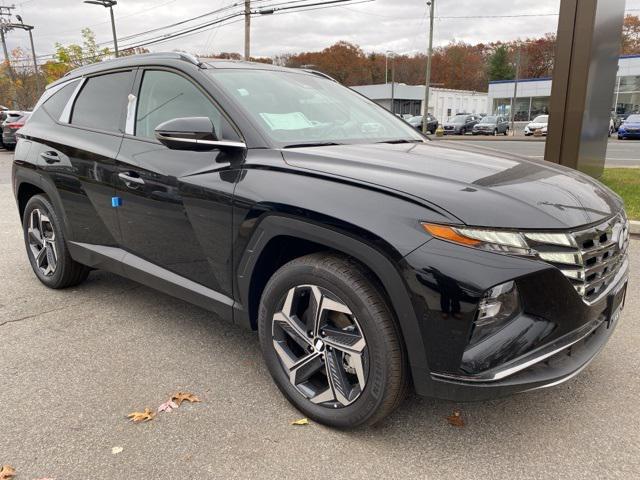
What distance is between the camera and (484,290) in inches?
74.3

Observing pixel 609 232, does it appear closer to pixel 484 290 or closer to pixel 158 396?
pixel 484 290

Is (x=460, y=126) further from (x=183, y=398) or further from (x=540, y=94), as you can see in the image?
(x=183, y=398)

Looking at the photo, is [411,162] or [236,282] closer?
[411,162]

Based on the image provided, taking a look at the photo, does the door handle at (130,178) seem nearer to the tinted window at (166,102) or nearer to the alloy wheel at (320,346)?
the tinted window at (166,102)

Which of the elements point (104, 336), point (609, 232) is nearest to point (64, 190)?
point (104, 336)

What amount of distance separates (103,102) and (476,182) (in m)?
2.75

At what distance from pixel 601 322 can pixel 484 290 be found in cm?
76

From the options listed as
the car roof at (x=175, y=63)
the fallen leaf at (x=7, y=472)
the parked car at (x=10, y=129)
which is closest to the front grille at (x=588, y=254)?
the car roof at (x=175, y=63)

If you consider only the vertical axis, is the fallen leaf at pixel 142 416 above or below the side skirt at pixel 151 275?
below

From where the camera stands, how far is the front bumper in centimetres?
191

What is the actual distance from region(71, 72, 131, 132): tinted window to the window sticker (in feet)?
3.97

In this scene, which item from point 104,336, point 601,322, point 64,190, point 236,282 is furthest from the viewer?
point 64,190

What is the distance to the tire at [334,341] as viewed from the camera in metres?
2.14

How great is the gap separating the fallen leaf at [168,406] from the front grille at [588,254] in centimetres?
188
